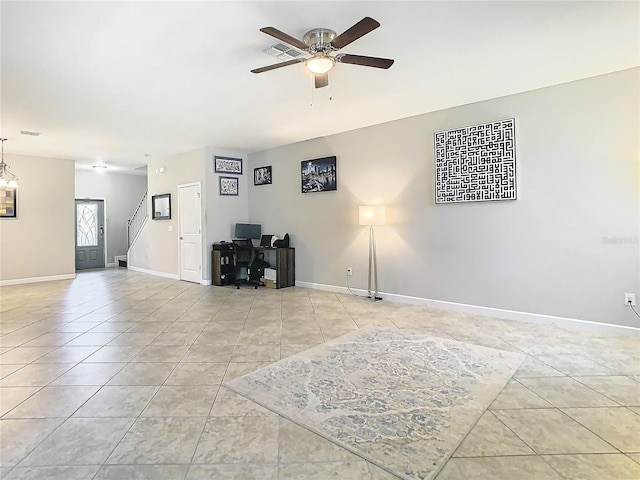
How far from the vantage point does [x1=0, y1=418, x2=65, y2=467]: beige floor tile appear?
181 cm

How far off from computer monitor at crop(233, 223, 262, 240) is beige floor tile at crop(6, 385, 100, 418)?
470cm

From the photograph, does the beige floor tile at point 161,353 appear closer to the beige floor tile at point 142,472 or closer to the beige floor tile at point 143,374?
the beige floor tile at point 143,374

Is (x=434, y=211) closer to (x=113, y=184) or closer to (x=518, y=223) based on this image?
(x=518, y=223)

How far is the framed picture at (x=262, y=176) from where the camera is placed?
7.18m

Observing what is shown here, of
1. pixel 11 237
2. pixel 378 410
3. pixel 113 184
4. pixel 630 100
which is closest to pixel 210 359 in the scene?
pixel 378 410

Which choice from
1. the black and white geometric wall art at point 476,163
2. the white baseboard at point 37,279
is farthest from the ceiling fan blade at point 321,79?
the white baseboard at point 37,279

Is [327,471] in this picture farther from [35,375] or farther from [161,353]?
[35,375]

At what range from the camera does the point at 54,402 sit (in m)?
2.38

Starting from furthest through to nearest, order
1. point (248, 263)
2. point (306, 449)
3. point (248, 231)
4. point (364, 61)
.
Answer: point (248, 231), point (248, 263), point (364, 61), point (306, 449)

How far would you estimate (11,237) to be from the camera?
7203mm

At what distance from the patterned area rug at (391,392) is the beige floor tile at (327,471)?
0.10m

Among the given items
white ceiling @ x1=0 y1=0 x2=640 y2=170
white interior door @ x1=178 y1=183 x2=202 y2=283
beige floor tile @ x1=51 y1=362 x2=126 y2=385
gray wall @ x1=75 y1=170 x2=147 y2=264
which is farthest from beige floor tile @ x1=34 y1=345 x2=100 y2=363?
gray wall @ x1=75 y1=170 x2=147 y2=264

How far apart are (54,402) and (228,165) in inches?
221

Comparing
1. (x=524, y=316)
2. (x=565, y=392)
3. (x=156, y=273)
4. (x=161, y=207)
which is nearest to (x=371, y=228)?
(x=524, y=316)
